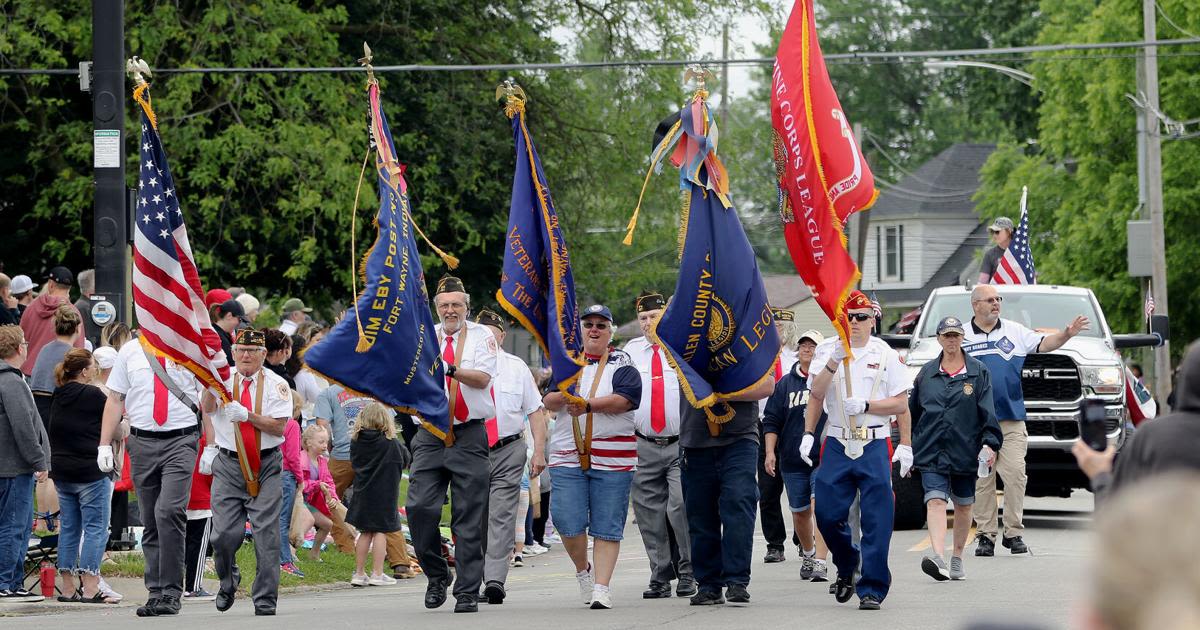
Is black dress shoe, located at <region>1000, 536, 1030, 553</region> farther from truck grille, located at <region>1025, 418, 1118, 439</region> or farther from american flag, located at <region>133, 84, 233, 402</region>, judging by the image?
american flag, located at <region>133, 84, 233, 402</region>

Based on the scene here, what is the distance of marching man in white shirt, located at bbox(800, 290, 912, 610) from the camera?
11.3m

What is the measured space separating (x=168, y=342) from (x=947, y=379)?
601 centimetres

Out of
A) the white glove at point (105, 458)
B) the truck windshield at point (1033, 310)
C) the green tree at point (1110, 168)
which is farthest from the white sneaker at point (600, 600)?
the green tree at point (1110, 168)

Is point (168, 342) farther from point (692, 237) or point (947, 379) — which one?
point (947, 379)

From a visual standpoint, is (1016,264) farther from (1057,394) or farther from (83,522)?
(83,522)

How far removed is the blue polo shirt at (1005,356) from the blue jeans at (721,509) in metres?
4.25

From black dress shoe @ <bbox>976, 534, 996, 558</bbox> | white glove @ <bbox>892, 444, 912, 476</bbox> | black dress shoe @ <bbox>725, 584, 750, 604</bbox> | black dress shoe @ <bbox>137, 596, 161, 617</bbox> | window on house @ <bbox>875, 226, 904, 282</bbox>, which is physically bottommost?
black dress shoe @ <bbox>976, 534, 996, 558</bbox>

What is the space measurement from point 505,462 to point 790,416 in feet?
8.85

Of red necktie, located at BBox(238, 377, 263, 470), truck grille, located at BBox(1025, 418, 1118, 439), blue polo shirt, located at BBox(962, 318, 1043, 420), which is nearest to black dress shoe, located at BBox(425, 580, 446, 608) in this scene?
red necktie, located at BBox(238, 377, 263, 470)

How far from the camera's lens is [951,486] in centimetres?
1401

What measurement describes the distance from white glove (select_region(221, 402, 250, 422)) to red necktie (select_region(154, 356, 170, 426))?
0.78 metres

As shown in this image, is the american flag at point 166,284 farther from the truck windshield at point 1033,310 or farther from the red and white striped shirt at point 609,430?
the truck windshield at point 1033,310

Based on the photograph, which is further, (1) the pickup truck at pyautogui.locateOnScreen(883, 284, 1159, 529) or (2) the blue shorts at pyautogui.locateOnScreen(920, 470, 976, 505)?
(1) the pickup truck at pyautogui.locateOnScreen(883, 284, 1159, 529)

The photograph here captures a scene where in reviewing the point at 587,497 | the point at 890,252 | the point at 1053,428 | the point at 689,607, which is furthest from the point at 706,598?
the point at 890,252
